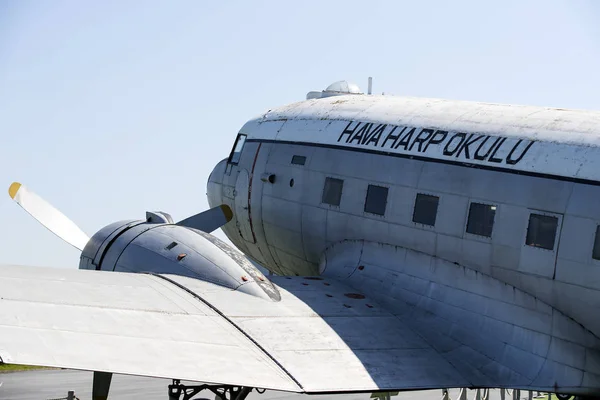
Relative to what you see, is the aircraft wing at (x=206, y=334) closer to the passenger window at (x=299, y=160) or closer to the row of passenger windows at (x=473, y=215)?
the row of passenger windows at (x=473, y=215)

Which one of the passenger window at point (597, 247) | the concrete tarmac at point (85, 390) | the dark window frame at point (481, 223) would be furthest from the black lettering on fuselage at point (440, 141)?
the concrete tarmac at point (85, 390)

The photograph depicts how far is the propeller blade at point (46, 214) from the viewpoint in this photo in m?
17.2

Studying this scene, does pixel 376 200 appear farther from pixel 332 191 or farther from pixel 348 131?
pixel 348 131

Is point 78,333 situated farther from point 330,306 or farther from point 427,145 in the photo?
point 427,145

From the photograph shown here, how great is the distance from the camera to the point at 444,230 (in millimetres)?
13227

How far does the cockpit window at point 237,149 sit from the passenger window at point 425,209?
658 cm

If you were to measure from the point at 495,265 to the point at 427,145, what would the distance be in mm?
2611

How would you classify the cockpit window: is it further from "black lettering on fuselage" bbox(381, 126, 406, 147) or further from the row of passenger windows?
"black lettering on fuselage" bbox(381, 126, 406, 147)

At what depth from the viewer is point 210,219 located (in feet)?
54.9

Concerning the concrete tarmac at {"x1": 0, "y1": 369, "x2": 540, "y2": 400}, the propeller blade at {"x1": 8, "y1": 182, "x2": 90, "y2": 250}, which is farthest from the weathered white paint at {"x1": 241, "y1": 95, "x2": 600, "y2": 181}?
the concrete tarmac at {"x1": 0, "y1": 369, "x2": 540, "y2": 400}

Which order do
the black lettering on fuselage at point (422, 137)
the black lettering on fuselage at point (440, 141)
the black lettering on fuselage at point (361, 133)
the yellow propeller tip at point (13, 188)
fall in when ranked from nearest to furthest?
the black lettering on fuselage at point (440, 141)
the black lettering on fuselage at point (422, 137)
the black lettering on fuselage at point (361, 133)
the yellow propeller tip at point (13, 188)

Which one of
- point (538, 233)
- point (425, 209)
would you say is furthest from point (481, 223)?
point (425, 209)

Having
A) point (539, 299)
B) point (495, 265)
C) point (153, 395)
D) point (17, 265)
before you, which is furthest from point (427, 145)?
point (153, 395)

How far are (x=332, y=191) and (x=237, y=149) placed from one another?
4.43 metres
